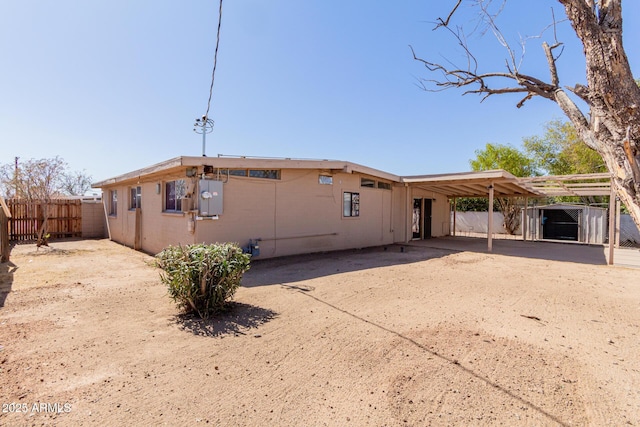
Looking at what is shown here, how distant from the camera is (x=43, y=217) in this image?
13.2m

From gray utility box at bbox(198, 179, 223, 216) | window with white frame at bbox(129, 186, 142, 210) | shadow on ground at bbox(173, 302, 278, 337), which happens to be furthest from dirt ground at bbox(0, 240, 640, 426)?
window with white frame at bbox(129, 186, 142, 210)

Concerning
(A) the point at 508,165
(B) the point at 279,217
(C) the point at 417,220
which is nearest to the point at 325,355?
(B) the point at 279,217

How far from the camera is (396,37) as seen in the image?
19.9 feet

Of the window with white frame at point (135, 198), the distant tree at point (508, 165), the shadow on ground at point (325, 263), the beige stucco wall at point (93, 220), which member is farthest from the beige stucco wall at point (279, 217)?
the distant tree at point (508, 165)

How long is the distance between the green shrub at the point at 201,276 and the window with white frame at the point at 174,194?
13.0 feet

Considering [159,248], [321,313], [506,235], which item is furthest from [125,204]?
[506,235]

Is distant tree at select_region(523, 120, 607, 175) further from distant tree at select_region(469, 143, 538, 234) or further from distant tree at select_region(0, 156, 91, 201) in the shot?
distant tree at select_region(0, 156, 91, 201)

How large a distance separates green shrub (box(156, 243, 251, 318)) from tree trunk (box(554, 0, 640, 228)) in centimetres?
392

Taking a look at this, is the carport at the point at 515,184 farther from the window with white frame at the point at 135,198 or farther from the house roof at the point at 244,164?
the window with white frame at the point at 135,198

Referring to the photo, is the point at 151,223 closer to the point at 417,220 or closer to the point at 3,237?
the point at 3,237

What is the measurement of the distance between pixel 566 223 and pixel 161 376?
63.1ft

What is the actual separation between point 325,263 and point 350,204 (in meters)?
3.45

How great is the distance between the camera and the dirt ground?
229 centimetres

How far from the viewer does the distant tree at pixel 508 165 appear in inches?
750
